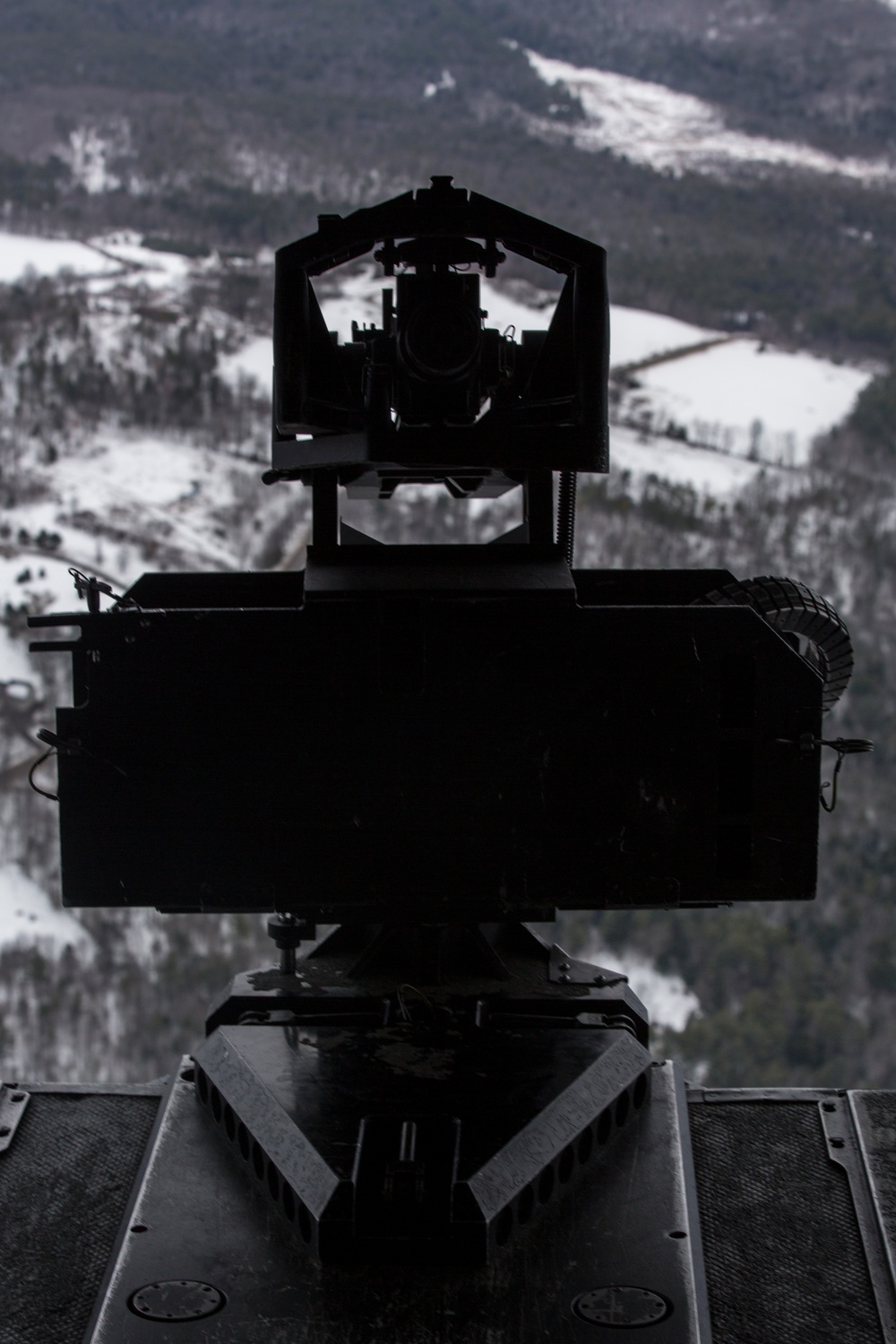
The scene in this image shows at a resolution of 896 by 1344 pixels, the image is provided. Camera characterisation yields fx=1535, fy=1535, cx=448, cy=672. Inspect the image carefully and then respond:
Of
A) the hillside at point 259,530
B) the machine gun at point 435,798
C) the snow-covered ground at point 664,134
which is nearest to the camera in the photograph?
the machine gun at point 435,798

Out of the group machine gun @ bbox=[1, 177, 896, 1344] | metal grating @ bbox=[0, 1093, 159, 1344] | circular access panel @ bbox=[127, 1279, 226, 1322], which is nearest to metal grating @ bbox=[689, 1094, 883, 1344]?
machine gun @ bbox=[1, 177, 896, 1344]

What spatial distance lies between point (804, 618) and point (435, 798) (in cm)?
120

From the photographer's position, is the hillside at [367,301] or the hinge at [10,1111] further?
the hillside at [367,301]

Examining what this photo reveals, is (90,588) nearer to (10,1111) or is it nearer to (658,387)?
(10,1111)

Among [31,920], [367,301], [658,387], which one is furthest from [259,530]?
[367,301]

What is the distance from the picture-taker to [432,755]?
12.2 ft

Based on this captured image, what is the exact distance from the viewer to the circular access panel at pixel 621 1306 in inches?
122

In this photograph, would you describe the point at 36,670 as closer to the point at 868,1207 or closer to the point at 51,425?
the point at 51,425

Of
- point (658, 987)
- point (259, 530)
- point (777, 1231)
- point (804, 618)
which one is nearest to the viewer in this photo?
point (777, 1231)

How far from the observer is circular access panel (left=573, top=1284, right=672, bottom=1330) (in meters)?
3.11

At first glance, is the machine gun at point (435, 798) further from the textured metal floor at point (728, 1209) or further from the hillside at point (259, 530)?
the hillside at point (259, 530)

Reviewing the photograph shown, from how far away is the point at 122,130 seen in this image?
489 feet

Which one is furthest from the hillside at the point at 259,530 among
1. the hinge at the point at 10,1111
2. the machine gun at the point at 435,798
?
the machine gun at the point at 435,798

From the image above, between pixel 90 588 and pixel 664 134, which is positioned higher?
pixel 664 134
